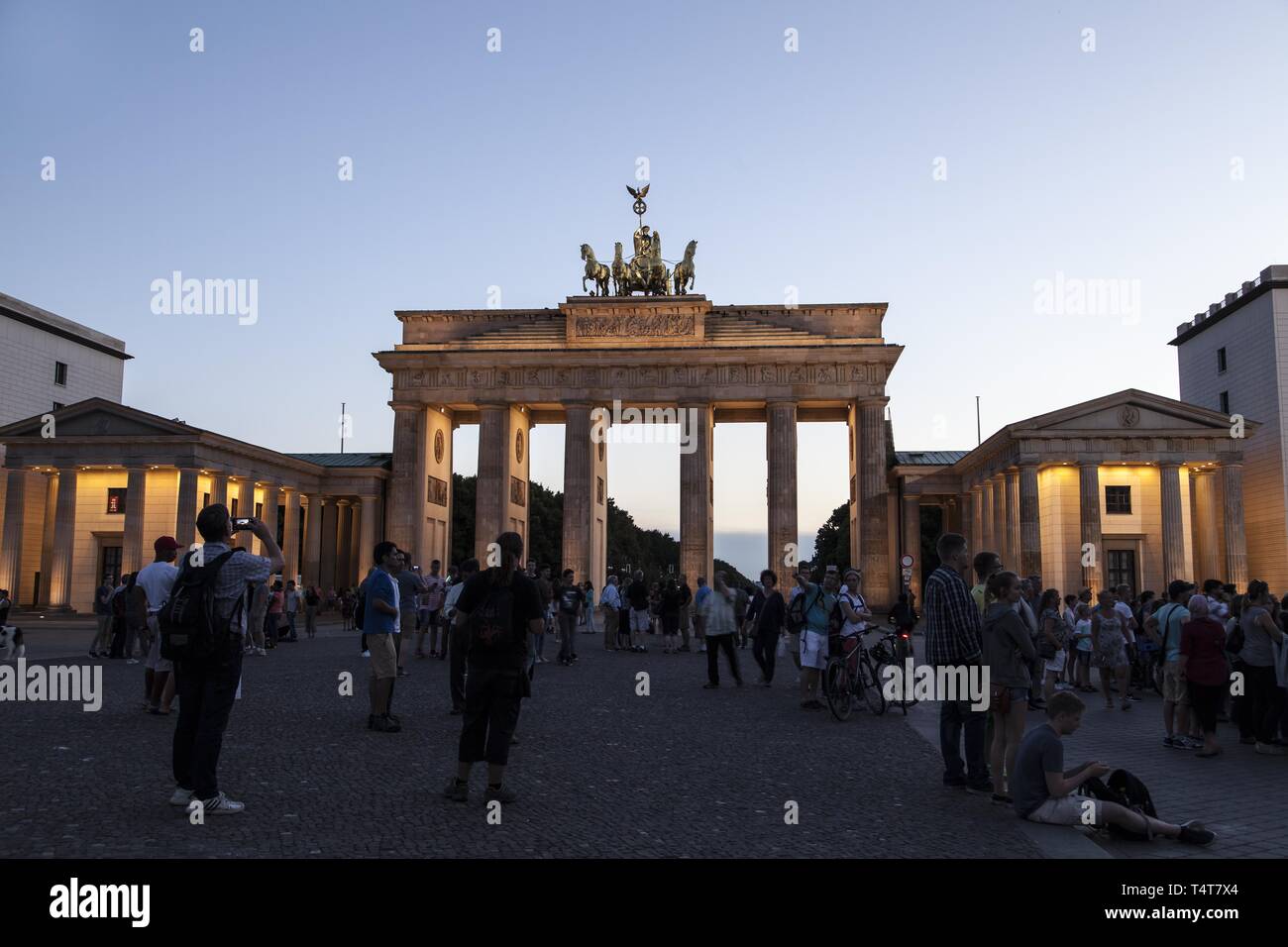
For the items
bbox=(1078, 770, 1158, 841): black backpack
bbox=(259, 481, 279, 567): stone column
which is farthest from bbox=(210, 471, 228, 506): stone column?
bbox=(1078, 770, 1158, 841): black backpack

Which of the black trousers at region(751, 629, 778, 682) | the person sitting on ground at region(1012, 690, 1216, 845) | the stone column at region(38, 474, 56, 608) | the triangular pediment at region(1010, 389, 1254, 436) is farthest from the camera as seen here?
the stone column at region(38, 474, 56, 608)

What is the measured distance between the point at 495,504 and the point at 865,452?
64.5 ft

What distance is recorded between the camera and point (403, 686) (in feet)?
53.1

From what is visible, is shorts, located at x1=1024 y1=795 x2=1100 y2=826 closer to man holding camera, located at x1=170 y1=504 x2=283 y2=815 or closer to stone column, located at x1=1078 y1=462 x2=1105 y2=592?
man holding camera, located at x1=170 y1=504 x2=283 y2=815

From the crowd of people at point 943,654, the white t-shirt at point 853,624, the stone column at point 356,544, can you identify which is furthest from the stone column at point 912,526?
the white t-shirt at point 853,624

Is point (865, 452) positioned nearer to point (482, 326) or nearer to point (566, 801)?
point (482, 326)

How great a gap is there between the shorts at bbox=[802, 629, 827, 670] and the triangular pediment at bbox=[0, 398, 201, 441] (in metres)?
36.5

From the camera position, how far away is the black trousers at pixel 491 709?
7.43m

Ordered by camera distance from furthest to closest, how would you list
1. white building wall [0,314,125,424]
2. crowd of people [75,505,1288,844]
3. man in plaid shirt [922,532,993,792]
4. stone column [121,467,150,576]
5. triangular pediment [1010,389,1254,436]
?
white building wall [0,314,125,424], stone column [121,467,150,576], triangular pediment [1010,389,1254,436], man in plaid shirt [922,532,993,792], crowd of people [75,505,1288,844]

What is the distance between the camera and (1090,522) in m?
40.1

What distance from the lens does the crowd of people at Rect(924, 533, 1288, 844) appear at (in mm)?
7152

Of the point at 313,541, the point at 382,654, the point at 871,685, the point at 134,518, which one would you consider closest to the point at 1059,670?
the point at 871,685

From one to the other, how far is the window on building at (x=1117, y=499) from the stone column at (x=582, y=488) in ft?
80.3
